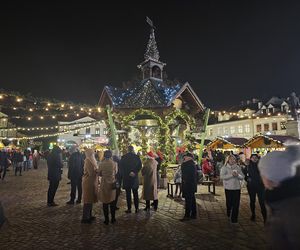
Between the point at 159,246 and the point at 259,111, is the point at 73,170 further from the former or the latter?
the point at 259,111

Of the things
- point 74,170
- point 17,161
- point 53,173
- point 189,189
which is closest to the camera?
point 189,189

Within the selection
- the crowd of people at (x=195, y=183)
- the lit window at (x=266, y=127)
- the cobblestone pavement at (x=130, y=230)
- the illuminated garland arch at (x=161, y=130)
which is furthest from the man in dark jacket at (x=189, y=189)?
the lit window at (x=266, y=127)

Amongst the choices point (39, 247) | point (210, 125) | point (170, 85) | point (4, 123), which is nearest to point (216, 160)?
point (170, 85)

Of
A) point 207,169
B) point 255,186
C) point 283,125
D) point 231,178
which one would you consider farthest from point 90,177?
point 283,125

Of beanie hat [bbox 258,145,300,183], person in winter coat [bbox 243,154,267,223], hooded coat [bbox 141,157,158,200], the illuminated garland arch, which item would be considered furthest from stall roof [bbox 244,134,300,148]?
beanie hat [bbox 258,145,300,183]

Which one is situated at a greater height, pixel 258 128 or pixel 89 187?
pixel 258 128

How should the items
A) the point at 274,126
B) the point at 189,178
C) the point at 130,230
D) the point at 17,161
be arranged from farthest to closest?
the point at 274,126
the point at 17,161
the point at 189,178
the point at 130,230

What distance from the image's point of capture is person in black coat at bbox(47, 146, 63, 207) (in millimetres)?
9555

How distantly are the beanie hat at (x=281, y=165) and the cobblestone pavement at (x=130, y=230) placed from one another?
3.50 metres

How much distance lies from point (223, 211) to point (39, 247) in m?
5.57

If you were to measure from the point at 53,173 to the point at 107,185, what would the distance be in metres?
3.45

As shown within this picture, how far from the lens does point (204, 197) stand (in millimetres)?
11234

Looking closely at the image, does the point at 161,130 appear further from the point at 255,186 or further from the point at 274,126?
the point at 274,126

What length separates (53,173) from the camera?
9.72 m
